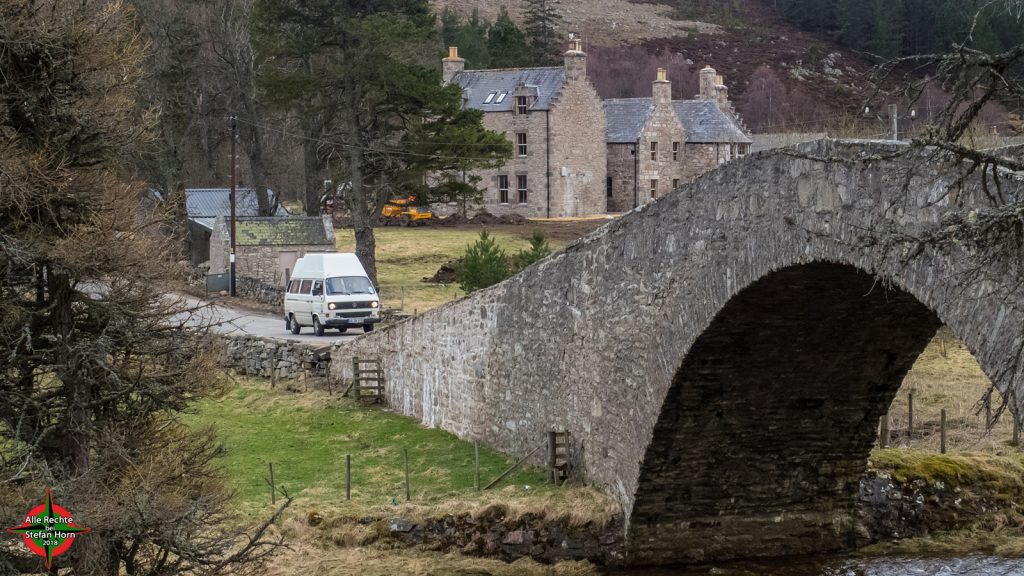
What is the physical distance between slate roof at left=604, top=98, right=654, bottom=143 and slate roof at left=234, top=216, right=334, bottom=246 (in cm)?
1952

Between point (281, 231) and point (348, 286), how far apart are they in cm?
1143

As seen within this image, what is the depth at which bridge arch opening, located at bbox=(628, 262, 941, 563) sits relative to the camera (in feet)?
47.2

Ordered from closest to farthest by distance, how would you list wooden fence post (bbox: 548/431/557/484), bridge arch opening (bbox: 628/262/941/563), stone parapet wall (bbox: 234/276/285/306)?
1. bridge arch opening (bbox: 628/262/941/563)
2. wooden fence post (bbox: 548/431/557/484)
3. stone parapet wall (bbox: 234/276/285/306)

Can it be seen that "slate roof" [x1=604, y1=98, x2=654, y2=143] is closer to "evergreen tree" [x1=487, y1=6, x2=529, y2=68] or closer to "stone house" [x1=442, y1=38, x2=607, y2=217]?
"stone house" [x1=442, y1=38, x2=607, y2=217]

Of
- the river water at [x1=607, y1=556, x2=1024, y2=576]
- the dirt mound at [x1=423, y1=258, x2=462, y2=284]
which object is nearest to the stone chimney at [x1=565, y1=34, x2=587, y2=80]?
the dirt mound at [x1=423, y1=258, x2=462, y2=284]

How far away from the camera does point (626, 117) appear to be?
59875mm

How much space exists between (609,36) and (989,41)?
79.5 metres

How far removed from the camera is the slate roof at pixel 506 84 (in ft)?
187

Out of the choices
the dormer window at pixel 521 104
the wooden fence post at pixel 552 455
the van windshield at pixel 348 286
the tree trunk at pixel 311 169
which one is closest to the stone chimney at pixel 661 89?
the dormer window at pixel 521 104

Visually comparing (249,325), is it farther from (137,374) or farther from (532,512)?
(137,374)

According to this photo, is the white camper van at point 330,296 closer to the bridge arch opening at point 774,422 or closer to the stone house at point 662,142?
the bridge arch opening at point 774,422

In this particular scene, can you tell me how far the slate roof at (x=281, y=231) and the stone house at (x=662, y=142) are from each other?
19029mm

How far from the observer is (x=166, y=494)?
41.7ft

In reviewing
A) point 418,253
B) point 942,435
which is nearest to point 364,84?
point 418,253
